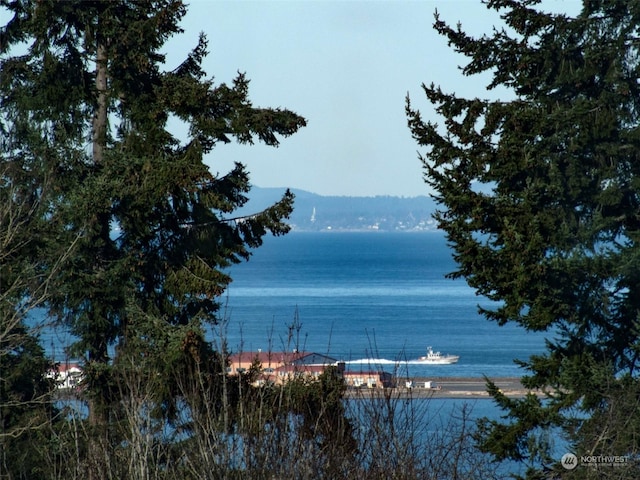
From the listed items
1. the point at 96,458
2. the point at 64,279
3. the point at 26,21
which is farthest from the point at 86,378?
the point at 96,458

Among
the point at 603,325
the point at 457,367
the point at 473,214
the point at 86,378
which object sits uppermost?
the point at 473,214

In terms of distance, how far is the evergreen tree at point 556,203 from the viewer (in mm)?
13078

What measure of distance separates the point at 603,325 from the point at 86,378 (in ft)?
24.8

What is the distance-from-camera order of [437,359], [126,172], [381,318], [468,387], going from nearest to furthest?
1. [126,172]
2. [468,387]
3. [437,359]
4. [381,318]

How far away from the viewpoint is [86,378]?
12914mm

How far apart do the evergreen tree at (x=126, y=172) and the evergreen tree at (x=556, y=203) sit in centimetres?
A: 291

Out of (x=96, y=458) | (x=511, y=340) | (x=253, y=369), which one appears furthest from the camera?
(x=511, y=340)

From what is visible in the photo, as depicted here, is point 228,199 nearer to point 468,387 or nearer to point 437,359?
point 468,387

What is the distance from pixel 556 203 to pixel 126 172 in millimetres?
6371

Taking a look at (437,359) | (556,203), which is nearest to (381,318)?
(437,359)

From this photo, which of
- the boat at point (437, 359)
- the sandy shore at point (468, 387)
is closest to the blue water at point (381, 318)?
the boat at point (437, 359)

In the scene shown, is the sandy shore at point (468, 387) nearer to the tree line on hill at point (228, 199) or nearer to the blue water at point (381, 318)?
the blue water at point (381, 318)

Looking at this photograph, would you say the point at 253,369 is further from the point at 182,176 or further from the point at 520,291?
the point at 520,291

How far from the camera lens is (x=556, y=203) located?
46.1 feet
